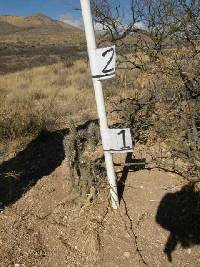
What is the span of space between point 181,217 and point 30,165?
255 centimetres

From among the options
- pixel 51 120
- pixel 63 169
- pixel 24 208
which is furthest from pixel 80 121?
pixel 24 208

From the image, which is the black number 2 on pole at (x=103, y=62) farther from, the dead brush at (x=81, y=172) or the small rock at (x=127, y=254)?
the small rock at (x=127, y=254)

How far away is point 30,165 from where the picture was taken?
6.25m

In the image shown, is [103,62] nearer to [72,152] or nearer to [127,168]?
[72,152]

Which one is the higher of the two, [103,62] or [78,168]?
[103,62]

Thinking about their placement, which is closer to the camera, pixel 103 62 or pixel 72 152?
pixel 103 62

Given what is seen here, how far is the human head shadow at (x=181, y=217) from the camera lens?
4148 millimetres

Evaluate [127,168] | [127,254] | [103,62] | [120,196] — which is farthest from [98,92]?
[127,168]

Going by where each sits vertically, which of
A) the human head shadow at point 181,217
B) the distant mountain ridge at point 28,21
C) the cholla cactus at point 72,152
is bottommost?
the human head shadow at point 181,217

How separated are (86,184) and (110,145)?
845 mm

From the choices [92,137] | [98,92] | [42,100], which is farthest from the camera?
[42,100]

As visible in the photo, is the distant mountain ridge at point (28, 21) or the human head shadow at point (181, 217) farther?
the distant mountain ridge at point (28, 21)

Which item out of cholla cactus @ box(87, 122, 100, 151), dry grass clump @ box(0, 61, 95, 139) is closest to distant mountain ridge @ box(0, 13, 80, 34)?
dry grass clump @ box(0, 61, 95, 139)

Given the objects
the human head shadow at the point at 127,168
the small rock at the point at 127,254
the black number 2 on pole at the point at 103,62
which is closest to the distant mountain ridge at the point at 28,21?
the human head shadow at the point at 127,168
